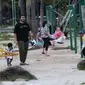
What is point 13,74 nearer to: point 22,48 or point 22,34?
point 22,48

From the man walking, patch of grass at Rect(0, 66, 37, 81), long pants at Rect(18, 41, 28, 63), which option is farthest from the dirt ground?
the man walking

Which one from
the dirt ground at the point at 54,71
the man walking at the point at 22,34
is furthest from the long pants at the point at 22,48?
the dirt ground at the point at 54,71

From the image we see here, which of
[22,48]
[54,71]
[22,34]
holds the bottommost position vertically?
[54,71]

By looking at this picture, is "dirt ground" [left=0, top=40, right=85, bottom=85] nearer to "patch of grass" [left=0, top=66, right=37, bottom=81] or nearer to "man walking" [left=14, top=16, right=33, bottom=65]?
"patch of grass" [left=0, top=66, right=37, bottom=81]

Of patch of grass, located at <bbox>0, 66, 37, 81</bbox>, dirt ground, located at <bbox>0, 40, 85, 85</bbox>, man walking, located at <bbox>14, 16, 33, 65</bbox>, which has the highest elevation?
man walking, located at <bbox>14, 16, 33, 65</bbox>

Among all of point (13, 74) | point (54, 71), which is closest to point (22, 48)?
point (54, 71)

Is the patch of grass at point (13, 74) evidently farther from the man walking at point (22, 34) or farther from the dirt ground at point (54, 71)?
the man walking at point (22, 34)

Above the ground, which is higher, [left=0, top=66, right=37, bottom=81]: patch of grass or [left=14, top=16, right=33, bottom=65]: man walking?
[left=14, top=16, right=33, bottom=65]: man walking

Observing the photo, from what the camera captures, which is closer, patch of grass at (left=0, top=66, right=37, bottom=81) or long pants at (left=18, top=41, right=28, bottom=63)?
patch of grass at (left=0, top=66, right=37, bottom=81)

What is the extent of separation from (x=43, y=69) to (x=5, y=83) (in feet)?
10.4

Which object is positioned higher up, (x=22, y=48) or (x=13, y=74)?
(x=22, y=48)

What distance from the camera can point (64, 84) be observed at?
10.9 metres

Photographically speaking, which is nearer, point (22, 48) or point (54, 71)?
point (54, 71)

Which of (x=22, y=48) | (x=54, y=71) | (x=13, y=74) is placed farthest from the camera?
(x=22, y=48)
